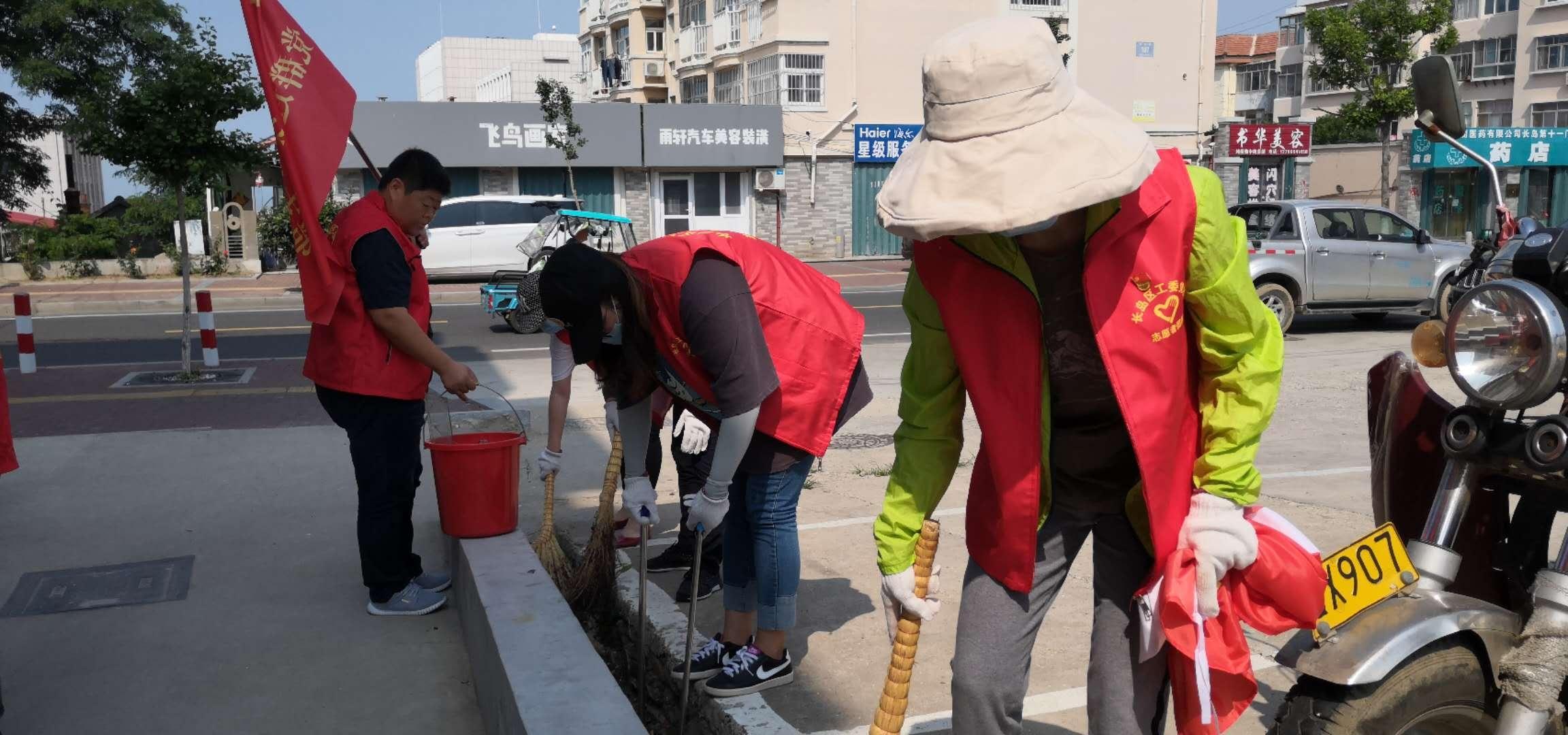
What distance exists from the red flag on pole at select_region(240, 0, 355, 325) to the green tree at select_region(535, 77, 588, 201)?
69.8ft

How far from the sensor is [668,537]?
566 cm

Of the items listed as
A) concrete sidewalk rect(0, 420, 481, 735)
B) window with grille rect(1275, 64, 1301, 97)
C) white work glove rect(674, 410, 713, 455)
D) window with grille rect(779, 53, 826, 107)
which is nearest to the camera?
concrete sidewalk rect(0, 420, 481, 735)

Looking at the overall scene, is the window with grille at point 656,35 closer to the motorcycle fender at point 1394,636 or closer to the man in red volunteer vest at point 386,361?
the man in red volunteer vest at point 386,361

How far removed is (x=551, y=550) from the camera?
489 cm

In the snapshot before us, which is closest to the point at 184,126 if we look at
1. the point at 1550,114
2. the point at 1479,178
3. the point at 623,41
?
the point at 1479,178

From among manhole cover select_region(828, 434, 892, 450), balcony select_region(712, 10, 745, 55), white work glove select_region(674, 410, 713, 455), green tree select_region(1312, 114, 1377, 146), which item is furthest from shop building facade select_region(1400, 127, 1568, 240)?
white work glove select_region(674, 410, 713, 455)

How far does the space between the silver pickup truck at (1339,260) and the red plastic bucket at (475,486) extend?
10.7 meters

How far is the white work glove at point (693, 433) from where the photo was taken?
13.5 feet

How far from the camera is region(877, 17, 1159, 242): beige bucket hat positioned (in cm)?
193

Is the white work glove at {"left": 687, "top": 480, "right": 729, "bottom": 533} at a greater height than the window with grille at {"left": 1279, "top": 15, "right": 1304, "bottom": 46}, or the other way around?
the window with grille at {"left": 1279, "top": 15, "right": 1304, "bottom": 46}

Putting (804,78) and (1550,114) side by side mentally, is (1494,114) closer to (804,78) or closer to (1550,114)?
(1550,114)

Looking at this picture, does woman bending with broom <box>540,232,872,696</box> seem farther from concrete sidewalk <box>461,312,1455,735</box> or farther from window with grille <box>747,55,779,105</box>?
window with grille <box>747,55,779,105</box>

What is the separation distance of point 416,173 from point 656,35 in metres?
43.7

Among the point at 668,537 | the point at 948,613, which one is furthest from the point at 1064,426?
the point at 668,537
